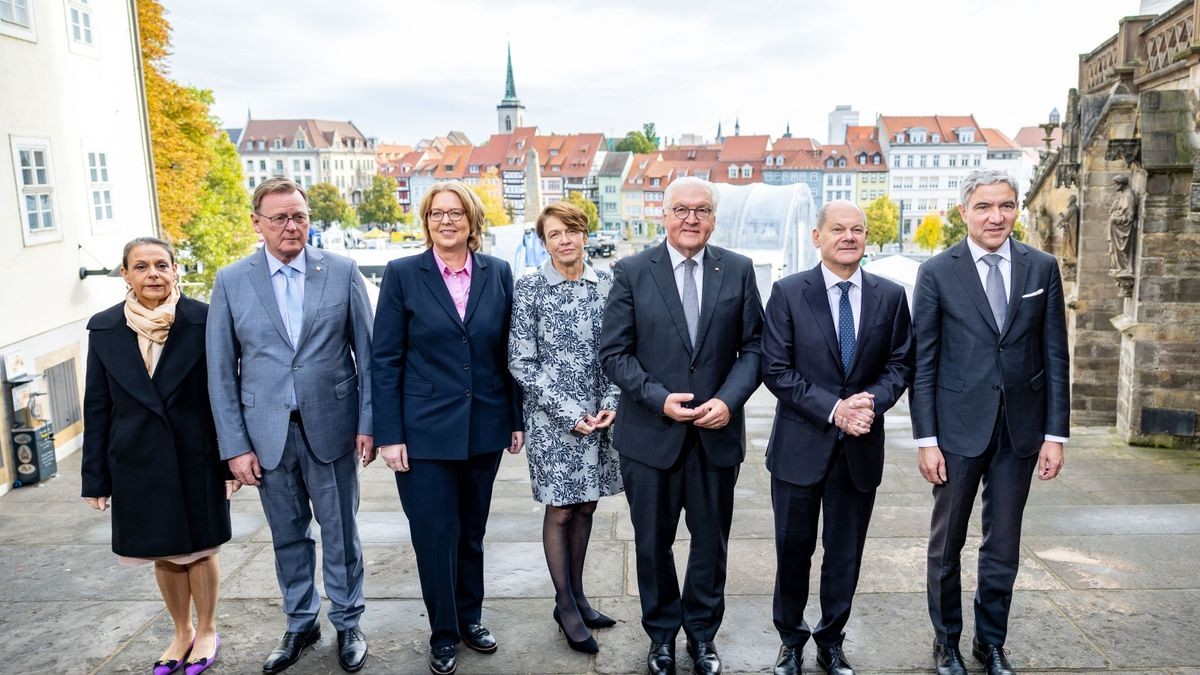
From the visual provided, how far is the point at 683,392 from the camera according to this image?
345 cm

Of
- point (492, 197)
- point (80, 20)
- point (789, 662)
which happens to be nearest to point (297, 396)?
point (789, 662)

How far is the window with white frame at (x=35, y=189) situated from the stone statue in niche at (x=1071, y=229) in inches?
485

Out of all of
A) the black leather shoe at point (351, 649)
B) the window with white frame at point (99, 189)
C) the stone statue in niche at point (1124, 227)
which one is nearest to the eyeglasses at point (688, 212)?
the black leather shoe at point (351, 649)

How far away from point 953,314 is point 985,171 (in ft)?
1.85

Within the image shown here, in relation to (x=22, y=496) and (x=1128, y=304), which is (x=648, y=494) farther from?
(x=1128, y=304)

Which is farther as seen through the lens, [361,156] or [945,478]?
[361,156]

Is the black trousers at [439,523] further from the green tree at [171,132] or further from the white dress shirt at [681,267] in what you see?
the green tree at [171,132]

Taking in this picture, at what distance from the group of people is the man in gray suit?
1 cm

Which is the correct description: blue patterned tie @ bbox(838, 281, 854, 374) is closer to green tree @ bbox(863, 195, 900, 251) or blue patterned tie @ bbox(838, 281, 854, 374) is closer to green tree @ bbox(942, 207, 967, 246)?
green tree @ bbox(942, 207, 967, 246)

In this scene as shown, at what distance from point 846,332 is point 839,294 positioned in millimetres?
149

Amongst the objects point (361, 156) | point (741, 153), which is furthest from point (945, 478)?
point (361, 156)

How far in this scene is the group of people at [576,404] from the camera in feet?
11.2

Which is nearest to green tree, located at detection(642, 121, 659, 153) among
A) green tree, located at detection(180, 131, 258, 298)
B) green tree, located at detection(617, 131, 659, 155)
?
green tree, located at detection(617, 131, 659, 155)

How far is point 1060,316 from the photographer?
134 inches
